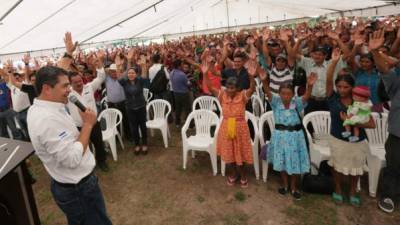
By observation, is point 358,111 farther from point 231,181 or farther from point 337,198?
point 231,181

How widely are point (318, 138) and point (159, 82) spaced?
3689 millimetres

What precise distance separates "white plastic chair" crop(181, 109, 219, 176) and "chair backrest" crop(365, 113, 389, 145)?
2.04m

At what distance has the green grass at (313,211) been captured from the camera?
2939 mm

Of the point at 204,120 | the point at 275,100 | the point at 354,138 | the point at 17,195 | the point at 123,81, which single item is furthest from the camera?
the point at 123,81

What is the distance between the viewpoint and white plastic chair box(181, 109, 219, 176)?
4.05 m

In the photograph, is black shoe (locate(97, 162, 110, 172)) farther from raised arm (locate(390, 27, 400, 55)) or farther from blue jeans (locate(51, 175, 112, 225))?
raised arm (locate(390, 27, 400, 55))

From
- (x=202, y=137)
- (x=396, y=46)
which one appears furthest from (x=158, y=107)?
(x=396, y=46)

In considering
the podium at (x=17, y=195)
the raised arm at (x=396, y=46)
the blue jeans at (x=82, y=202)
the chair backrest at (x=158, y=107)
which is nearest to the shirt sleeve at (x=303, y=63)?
the raised arm at (x=396, y=46)

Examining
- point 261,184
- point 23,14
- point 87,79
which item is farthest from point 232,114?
point 23,14

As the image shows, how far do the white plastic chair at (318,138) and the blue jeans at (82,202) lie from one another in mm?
2607

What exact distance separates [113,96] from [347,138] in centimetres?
401

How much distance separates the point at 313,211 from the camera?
10.1 feet

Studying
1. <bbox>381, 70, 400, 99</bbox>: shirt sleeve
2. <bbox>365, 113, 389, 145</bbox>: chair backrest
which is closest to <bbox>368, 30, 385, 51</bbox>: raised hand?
<bbox>381, 70, 400, 99</bbox>: shirt sleeve

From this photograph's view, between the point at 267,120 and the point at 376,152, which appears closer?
the point at 376,152
